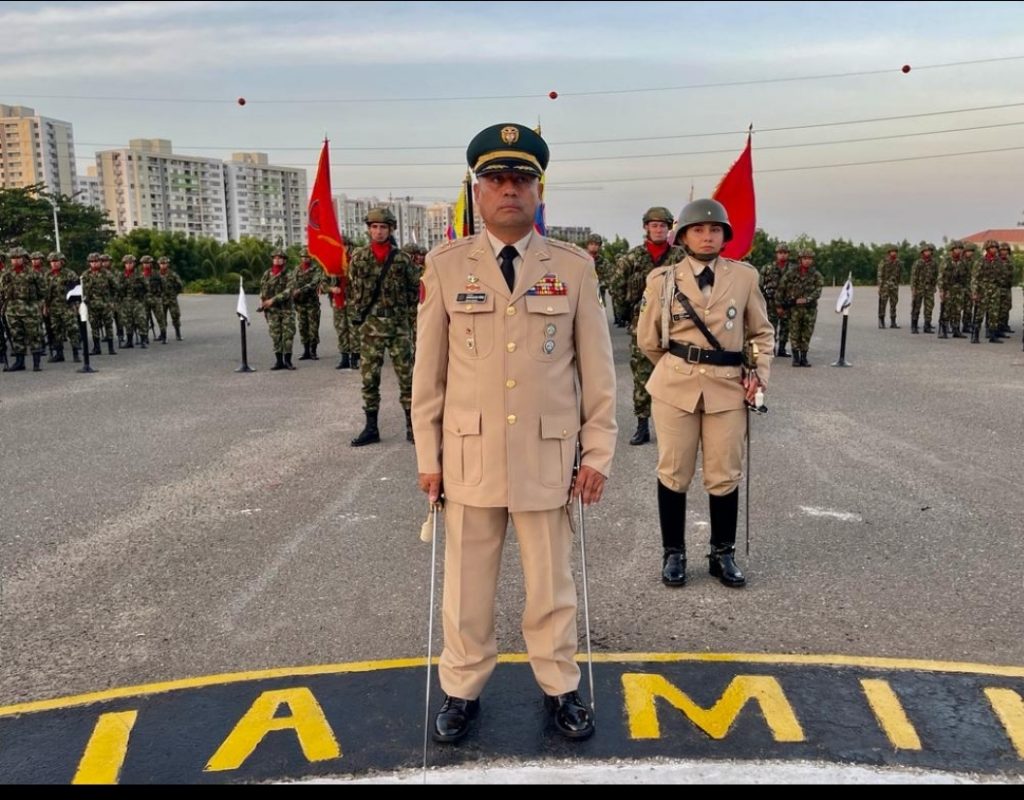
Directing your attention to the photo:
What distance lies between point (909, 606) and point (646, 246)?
450cm

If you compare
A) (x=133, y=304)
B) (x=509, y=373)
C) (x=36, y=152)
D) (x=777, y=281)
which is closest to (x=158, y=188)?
(x=36, y=152)

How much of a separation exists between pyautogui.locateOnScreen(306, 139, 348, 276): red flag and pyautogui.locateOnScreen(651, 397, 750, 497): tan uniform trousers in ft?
24.8

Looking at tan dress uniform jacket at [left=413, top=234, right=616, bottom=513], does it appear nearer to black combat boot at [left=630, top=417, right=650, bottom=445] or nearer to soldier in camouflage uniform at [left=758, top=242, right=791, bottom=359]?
black combat boot at [left=630, top=417, right=650, bottom=445]

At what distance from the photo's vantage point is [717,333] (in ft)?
14.6

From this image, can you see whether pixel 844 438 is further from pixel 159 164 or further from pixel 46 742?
pixel 159 164

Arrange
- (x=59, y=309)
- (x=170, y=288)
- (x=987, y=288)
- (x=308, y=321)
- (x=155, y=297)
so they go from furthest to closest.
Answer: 1. (x=170, y=288)
2. (x=155, y=297)
3. (x=987, y=288)
4. (x=308, y=321)
5. (x=59, y=309)

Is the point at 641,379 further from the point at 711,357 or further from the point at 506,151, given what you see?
the point at 506,151

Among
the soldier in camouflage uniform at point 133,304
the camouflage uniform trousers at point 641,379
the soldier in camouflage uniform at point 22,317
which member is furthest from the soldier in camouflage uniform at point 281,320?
the camouflage uniform trousers at point 641,379

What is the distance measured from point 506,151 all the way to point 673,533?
2530mm

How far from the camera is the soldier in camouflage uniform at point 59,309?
14.9 metres

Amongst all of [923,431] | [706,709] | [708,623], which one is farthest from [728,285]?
[923,431]

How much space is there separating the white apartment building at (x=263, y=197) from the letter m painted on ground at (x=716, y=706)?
113145mm

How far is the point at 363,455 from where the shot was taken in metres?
7.78

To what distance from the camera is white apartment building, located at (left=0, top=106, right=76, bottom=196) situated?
59.2 meters
